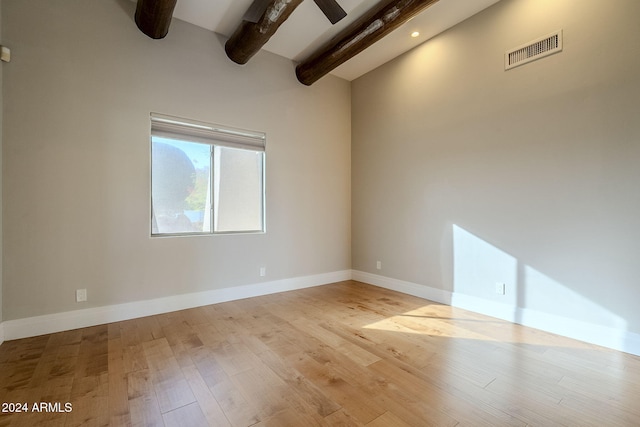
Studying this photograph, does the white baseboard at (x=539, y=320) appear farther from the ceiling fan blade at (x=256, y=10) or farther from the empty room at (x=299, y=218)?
the ceiling fan blade at (x=256, y=10)

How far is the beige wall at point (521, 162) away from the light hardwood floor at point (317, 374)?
629mm

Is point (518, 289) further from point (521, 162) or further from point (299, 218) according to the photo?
point (299, 218)

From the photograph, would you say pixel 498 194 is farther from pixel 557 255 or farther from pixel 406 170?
pixel 406 170

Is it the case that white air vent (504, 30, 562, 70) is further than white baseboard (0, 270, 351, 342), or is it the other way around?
white air vent (504, 30, 562, 70)

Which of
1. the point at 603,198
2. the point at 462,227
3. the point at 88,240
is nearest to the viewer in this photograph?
the point at 603,198

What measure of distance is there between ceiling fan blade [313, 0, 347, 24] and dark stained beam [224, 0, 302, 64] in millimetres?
214

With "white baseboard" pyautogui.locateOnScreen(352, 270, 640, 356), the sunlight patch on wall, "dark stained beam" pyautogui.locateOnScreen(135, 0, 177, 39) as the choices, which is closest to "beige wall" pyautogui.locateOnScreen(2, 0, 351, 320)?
"dark stained beam" pyautogui.locateOnScreen(135, 0, 177, 39)

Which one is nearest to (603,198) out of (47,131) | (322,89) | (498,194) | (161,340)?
(498,194)

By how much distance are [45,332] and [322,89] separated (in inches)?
174

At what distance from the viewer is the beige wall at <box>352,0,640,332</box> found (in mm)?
2293

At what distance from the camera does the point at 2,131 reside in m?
2.39

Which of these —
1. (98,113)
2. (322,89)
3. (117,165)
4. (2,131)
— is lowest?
(117,165)

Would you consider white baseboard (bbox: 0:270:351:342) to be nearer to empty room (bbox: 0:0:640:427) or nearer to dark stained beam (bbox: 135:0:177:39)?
empty room (bbox: 0:0:640:427)

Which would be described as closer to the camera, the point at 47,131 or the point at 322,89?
the point at 47,131
